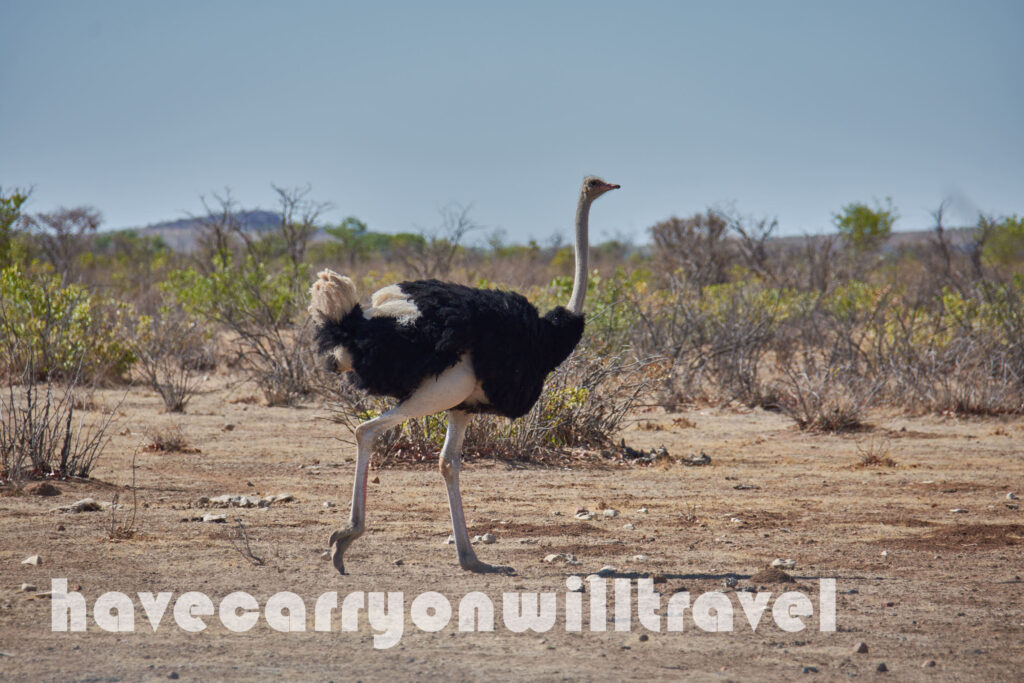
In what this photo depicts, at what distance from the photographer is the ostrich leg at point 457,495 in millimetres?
5035

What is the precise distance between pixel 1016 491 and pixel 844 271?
14974 millimetres

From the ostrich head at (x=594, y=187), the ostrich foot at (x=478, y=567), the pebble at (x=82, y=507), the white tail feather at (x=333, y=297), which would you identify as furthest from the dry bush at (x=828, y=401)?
the pebble at (x=82, y=507)

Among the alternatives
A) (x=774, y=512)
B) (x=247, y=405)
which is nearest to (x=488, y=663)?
(x=774, y=512)

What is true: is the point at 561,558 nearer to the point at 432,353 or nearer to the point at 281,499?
the point at 432,353

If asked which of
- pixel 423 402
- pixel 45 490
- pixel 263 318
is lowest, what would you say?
pixel 45 490

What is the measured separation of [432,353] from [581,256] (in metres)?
1.13

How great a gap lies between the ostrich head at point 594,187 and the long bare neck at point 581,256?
0.03m

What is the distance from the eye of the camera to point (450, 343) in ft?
16.3

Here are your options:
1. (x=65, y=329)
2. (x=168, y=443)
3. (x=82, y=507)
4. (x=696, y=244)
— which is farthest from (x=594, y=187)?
(x=696, y=244)

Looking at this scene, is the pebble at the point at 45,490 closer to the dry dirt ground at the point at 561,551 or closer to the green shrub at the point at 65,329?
the dry dirt ground at the point at 561,551

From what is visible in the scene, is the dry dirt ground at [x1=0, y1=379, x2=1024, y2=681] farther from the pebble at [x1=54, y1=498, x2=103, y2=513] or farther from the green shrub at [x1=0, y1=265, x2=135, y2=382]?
the green shrub at [x1=0, y1=265, x2=135, y2=382]

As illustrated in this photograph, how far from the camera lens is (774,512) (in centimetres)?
654

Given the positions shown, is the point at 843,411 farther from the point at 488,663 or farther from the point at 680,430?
the point at 488,663

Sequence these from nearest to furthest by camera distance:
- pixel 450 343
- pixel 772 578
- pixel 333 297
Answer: pixel 772 578
pixel 450 343
pixel 333 297
